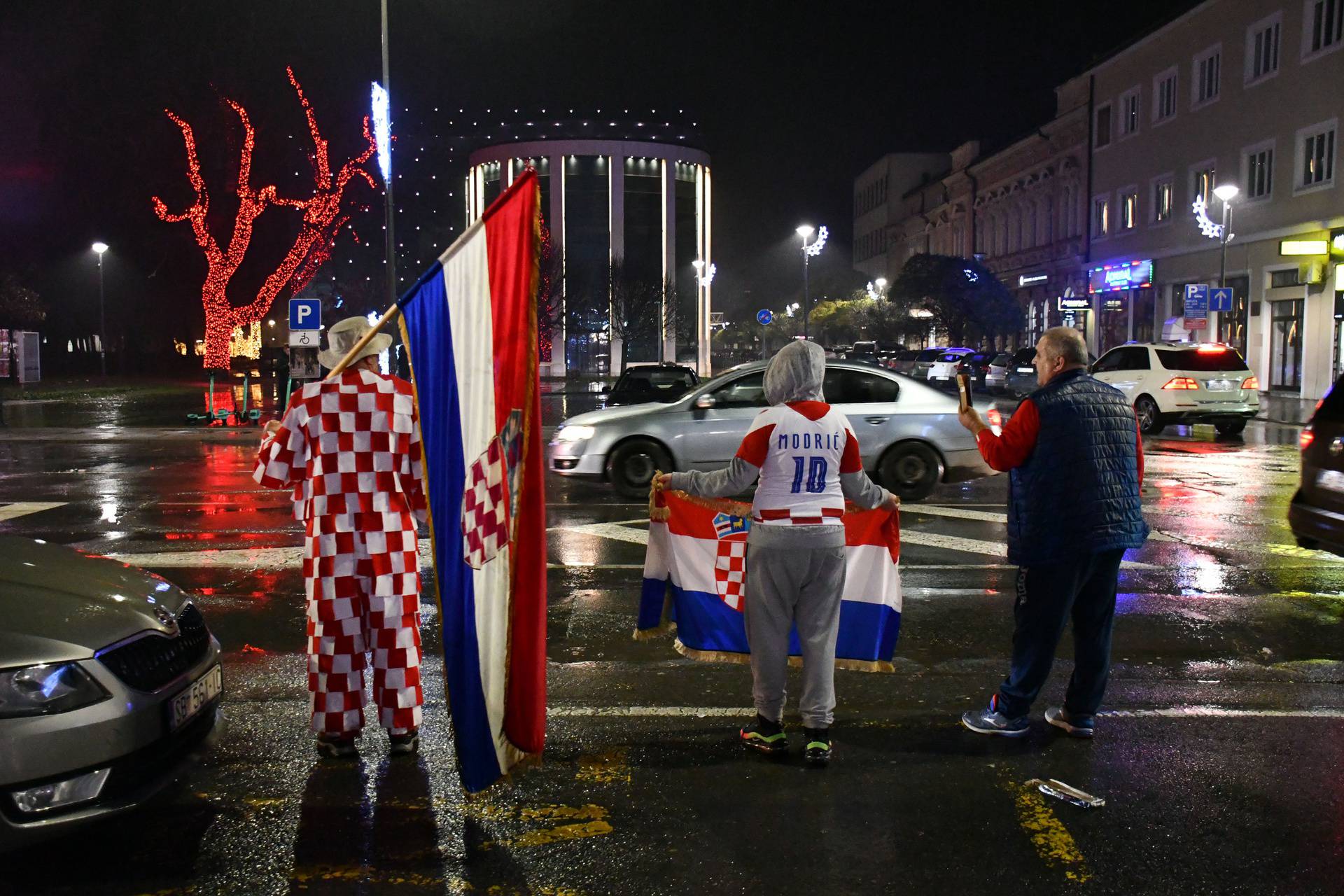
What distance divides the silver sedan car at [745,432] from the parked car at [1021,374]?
23.3 meters

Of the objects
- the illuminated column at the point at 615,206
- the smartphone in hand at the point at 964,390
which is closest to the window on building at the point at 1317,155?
the smartphone in hand at the point at 964,390

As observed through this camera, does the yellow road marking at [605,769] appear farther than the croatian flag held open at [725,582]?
No

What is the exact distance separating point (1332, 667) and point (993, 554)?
345 cm

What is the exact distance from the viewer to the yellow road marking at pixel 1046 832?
386cm

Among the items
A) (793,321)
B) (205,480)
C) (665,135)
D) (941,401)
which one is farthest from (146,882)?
(793,321)

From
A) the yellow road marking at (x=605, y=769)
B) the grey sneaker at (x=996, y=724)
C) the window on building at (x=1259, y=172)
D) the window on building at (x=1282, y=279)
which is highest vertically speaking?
the window on building at (x=1259, y=172)

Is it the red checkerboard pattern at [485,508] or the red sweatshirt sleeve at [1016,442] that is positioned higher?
the red sweatshirt sleeve at [1016,442]

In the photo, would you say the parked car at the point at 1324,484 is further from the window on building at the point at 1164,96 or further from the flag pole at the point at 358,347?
the window on building at the point at 1164,96

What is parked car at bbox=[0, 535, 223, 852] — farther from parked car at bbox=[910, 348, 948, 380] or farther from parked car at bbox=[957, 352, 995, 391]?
parked car at bbox=[910, 348, 948, 380]

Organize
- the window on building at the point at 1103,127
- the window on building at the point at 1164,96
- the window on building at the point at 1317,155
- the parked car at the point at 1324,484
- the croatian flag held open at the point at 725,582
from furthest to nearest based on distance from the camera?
1. the window on building at the point at 1103,127
2. the window on building at the point at 1164,96
3. the window on building at the point at 1317,155
4. the parked car at the point at 1324,484
5. the croatian flag held open at the point at 725,582

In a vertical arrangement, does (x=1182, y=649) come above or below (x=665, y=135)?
below

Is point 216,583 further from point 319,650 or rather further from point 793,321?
point 793,321

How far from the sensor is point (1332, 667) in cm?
621

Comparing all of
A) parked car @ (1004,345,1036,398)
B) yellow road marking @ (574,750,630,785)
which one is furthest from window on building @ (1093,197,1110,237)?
yellow road marking @ (574,750,630,785)
